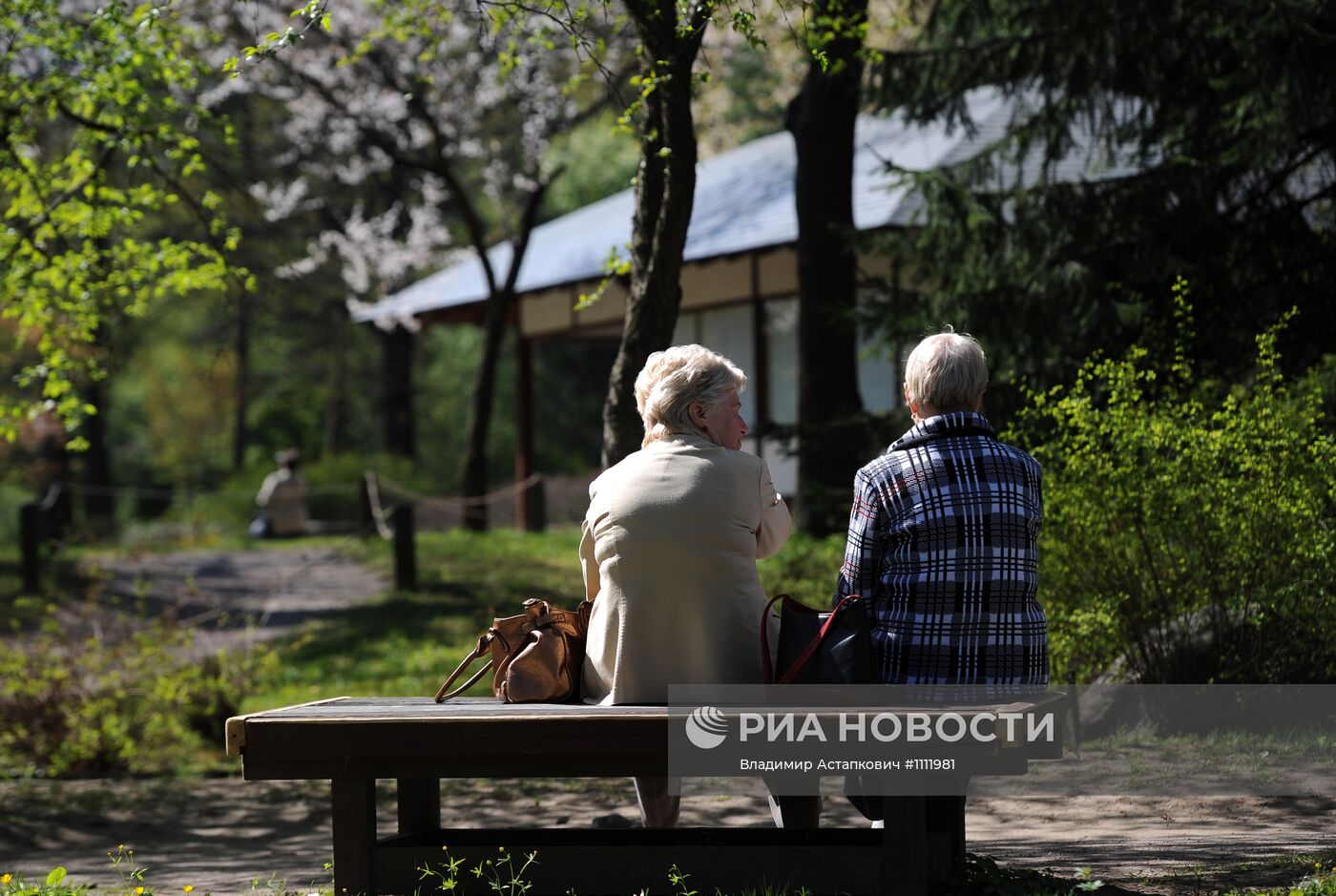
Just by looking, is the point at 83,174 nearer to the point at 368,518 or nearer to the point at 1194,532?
the point at 1194,532

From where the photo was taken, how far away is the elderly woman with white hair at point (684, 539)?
4184mm

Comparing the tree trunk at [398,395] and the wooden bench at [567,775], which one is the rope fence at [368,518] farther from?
the wooden bench at [567,775]

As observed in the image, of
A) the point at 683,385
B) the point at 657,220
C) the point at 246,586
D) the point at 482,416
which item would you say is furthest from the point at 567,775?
the point at 482,416

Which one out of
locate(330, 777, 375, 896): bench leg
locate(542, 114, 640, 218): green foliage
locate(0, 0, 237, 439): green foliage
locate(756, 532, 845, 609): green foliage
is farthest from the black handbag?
locate(542, 114, 640, 218): green foliage

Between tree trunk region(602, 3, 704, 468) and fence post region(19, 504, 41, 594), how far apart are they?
12.3 m

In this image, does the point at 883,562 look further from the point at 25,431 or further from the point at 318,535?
the point at 25,431

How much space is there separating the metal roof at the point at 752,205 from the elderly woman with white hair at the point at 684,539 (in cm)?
566

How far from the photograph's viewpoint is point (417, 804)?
4.87 metres

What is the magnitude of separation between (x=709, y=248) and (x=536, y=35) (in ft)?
27.2

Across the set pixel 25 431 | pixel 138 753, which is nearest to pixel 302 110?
pixel 25 431

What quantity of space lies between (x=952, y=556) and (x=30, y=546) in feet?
51.9

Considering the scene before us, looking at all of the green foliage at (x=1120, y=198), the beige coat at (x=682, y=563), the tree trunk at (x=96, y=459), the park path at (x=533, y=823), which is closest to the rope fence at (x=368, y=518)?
the park path at (x=533, y=823)

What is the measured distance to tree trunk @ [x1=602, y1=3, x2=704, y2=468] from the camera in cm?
706

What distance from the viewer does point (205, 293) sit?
40.5 meters
